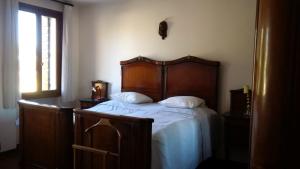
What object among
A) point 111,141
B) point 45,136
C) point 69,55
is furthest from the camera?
point 69,55

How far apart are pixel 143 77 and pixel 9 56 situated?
1991 millimetres

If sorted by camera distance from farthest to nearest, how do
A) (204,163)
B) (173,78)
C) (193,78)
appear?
(173,78) < (193,78) < (204,163)

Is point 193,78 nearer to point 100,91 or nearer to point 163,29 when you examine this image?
point 163,29

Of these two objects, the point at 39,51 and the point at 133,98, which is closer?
the point at 133,98

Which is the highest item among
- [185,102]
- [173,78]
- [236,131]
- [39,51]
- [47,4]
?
[47,4]

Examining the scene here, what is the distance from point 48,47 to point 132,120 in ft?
9.71

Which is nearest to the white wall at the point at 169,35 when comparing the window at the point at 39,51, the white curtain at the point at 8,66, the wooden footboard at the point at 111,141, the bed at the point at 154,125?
the bed at the point at 154,125

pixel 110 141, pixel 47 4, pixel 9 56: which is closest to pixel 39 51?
pixel 9 56

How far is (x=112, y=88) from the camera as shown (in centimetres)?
462

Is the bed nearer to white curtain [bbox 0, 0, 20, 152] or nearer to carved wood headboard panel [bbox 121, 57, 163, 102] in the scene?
carved wood headboard panel [bbox 121, 57, 163, 102]

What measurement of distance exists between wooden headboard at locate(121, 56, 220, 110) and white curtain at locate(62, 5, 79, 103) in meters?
1.01

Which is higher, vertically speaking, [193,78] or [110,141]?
[193,78]

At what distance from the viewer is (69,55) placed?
4.60 m

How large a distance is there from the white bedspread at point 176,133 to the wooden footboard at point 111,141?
145 mm
